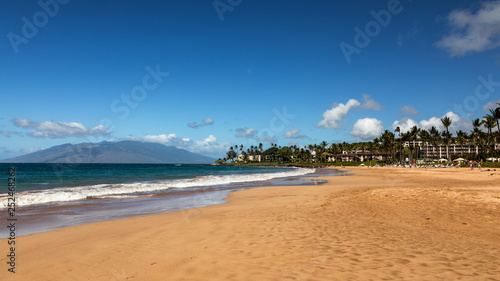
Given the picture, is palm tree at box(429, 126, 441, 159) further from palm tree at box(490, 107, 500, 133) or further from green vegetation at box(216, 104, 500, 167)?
palm tree at box(490, 107, 500, 133)

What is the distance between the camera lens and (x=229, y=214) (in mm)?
11336

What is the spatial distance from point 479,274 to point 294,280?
10.2 ft

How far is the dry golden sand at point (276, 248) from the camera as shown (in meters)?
4.89

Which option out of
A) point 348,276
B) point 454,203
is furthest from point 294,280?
point 454,203

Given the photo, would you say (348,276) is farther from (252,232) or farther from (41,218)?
(41,218)

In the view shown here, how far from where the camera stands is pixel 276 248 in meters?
6.25

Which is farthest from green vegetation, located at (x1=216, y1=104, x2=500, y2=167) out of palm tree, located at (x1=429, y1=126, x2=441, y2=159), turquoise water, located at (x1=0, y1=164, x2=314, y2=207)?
turquoise water, located at (x1=0, y1=164, x2=314, y2=207)

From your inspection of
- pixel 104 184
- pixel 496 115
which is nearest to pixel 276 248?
pixel 104 184

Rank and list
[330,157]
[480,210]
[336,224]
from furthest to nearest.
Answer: [330,157]
[480,210]
[336,224]

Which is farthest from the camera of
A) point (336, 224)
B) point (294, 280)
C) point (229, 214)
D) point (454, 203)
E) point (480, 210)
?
point (454, 203)

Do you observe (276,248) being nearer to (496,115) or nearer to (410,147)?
(496,115)

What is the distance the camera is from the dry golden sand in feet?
16.0

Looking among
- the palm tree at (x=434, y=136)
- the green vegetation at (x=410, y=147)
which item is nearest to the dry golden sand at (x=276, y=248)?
the green vegetation at (x=410, y=147)

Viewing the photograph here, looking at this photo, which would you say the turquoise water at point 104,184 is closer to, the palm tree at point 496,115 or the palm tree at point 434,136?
the palm tree at point 496,115
